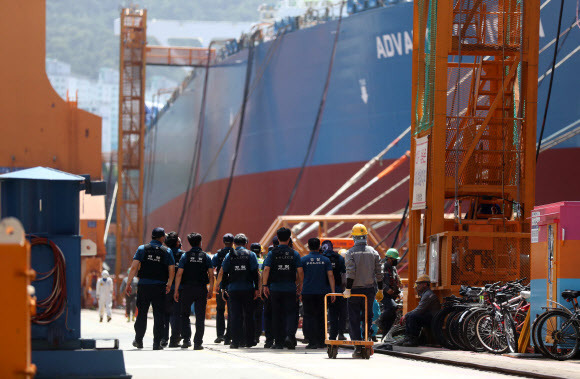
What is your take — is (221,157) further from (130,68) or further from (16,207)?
(16,207)

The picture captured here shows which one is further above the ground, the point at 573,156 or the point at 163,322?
the point at 573,156

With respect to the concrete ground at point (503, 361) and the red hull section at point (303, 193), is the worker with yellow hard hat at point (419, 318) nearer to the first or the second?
the concrete ground at point (503, 361)

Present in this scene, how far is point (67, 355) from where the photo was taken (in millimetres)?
8156

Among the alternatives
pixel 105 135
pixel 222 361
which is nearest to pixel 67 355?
pixel 222 361

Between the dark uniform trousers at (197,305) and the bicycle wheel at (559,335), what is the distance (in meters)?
4.26

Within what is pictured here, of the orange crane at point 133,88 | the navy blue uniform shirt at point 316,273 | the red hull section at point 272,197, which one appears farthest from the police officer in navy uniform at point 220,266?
the orange crane at point 133,88

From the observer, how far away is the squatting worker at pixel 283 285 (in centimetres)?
1371

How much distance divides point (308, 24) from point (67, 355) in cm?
2960

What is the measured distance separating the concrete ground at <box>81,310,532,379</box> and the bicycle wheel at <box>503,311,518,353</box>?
1148mm

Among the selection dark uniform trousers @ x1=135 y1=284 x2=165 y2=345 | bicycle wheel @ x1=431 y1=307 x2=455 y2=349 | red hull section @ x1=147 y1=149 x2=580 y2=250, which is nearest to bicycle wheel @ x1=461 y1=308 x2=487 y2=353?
bicycle wheel @ x1=431 y1=307 x2=455 y2=349

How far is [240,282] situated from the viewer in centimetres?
1403

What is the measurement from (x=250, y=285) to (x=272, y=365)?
121 inches

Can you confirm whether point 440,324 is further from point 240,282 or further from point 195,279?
point 195,279

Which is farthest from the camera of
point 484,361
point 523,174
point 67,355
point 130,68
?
point 130,68
